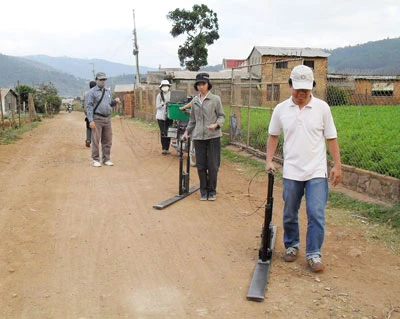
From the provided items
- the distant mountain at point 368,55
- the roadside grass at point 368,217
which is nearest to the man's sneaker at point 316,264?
the roadside grass at point 368,217

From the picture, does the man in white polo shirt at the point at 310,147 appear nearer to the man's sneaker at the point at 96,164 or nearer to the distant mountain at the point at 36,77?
the man's sneaker at the point at 96,164

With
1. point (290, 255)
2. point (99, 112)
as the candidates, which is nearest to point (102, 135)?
→ point (99, 112)

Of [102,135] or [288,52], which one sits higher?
[288,52]

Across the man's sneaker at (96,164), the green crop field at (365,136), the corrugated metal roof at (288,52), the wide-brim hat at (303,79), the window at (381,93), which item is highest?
the corrugated metal roof at (288,52)

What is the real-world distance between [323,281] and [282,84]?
599 cm

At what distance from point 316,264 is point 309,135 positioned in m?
1.17

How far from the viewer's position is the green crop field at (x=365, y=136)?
7.62m

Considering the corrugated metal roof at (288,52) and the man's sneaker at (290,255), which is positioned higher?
the corrugated metal roof at (288,52)

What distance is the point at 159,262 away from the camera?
430 centimetres

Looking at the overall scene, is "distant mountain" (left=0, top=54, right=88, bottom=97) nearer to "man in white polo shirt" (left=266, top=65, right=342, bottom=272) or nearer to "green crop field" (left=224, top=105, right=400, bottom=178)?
"green crop field" (left=224, top=105, right=400, bottom=178)

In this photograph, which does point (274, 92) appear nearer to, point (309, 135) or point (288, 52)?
point (309, 135)

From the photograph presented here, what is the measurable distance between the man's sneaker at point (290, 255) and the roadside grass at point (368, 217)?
1.16 metres

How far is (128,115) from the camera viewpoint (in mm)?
34438

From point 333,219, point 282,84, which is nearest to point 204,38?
point 282,84
